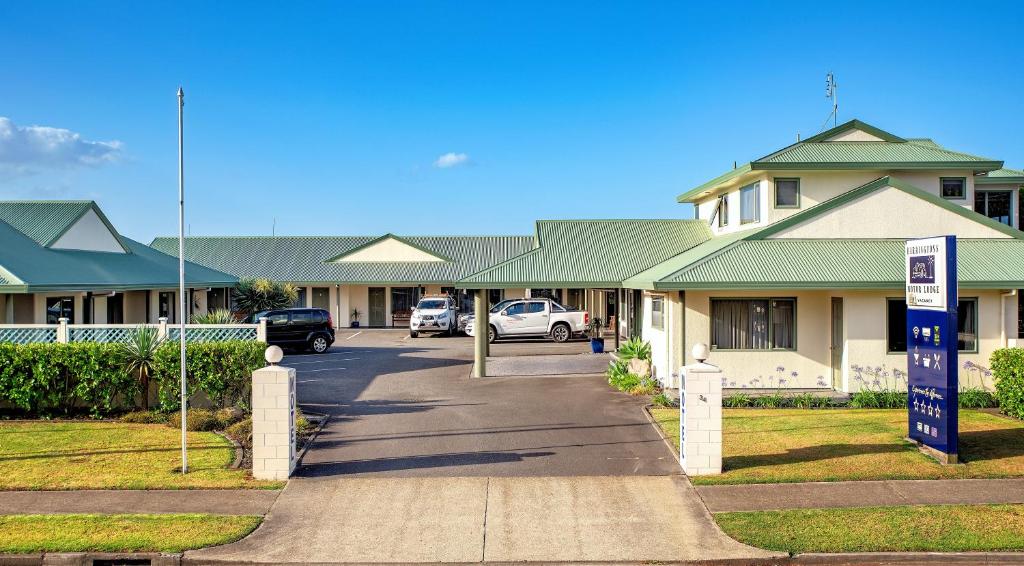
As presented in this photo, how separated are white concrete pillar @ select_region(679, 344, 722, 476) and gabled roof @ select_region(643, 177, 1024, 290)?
5.51 metres

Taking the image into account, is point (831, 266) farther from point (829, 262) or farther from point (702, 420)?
point (702, 420)

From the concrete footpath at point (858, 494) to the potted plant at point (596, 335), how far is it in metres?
14.9

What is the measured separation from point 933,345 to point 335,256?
32689 millimetres

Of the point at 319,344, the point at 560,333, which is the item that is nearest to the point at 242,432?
the point at 319,344

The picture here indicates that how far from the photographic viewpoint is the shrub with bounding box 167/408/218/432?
42.8ft

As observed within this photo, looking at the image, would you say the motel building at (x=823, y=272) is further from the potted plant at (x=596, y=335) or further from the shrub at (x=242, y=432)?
the shrub at (x=242, y=432)

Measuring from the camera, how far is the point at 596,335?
1164 inches

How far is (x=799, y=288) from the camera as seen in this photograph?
15602mm

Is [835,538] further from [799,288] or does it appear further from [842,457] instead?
[799,288]

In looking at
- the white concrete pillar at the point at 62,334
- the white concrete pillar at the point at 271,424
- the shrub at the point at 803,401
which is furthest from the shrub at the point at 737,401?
the white concrete pillar at the point at 62,334

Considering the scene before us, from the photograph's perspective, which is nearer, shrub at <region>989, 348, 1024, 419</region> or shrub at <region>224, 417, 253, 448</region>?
shrub at <region>224, 417, 253, 448</region>

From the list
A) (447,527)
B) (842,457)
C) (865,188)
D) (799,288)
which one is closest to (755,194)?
(865,188)

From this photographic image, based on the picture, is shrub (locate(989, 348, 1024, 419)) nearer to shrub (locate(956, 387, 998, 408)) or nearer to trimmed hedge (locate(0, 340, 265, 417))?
shrub (locate(956, 387, 998, 408))

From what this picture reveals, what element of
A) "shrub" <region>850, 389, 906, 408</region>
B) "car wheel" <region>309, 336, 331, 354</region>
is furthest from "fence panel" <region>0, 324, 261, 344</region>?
"shrub" <region>850, 389, 906, 408</region>
